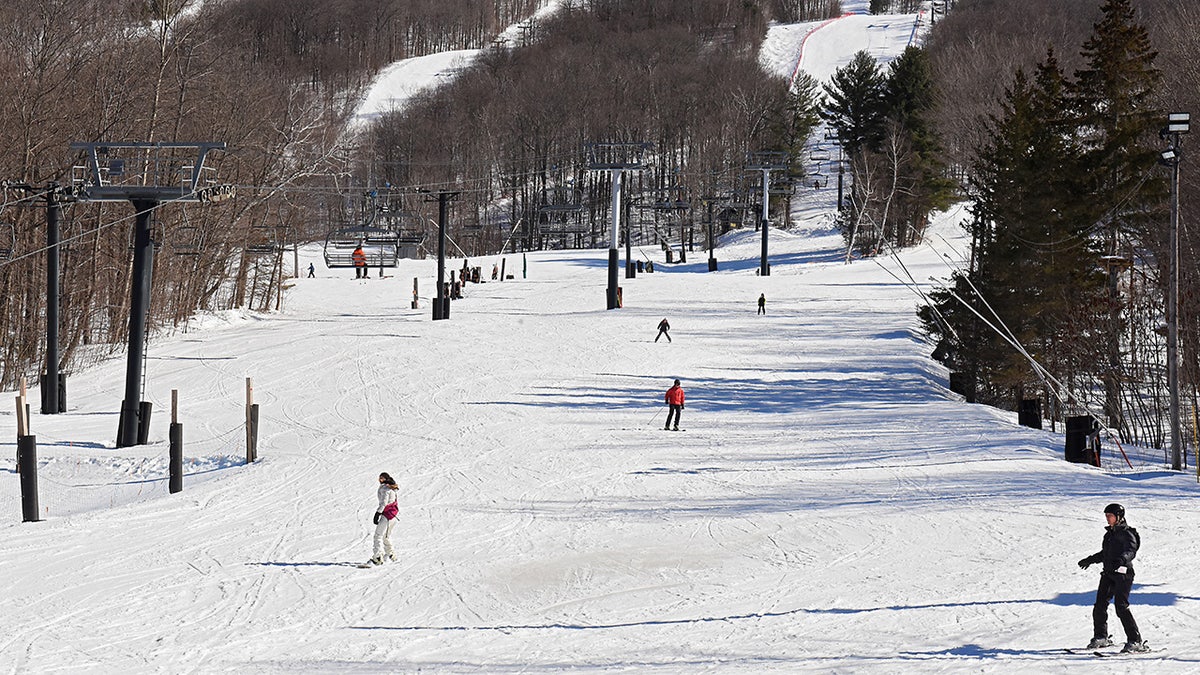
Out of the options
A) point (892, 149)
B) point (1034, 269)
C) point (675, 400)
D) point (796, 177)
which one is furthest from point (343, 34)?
point (675, 400)

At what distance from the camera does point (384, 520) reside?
50.4ft

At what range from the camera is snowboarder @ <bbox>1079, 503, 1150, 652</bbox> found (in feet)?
37.1

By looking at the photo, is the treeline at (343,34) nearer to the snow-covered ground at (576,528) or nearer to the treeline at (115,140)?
the treeline at (115,140)

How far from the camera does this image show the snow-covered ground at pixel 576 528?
12.4 metres

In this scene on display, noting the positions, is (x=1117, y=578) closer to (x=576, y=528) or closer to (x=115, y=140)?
(x=576, y=528)

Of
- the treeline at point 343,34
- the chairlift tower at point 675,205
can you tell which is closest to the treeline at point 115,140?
the chairlift tower at point 675,205

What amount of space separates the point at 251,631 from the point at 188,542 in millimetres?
4558

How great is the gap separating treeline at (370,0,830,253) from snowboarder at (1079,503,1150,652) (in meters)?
85.3

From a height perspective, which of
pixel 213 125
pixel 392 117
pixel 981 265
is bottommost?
pixel 981 265

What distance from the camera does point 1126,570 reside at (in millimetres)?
11375

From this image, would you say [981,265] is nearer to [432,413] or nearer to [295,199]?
[432,413]

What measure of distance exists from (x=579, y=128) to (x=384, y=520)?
4360 inches

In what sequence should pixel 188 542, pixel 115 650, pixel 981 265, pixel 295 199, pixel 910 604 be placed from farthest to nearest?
1. pixel 295 199
2. pixel 981 265
3. pixel 188 542
4. pixel 910 604
5. pixel 115 650

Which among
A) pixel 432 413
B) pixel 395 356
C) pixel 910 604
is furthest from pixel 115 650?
pixel 395 356
